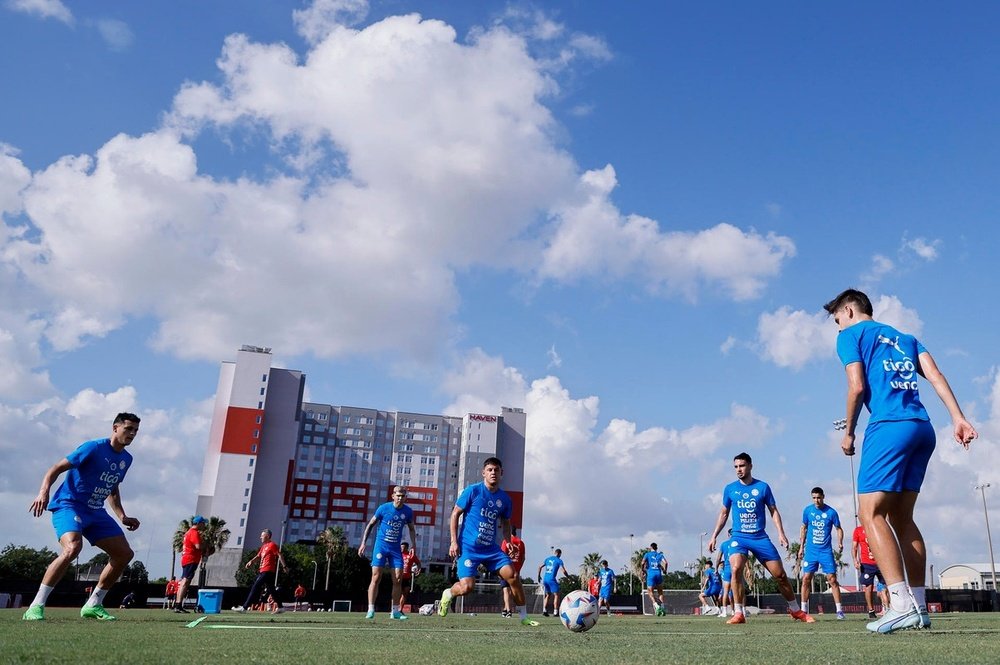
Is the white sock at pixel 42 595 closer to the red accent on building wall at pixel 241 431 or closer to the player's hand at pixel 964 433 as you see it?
the player's hand at pixel 964 433

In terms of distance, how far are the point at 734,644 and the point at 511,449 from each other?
12510 cm

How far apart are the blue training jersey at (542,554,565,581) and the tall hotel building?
278ft

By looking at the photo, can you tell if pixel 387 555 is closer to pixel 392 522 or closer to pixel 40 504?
pixel 392 522

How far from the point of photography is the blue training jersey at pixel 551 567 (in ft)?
78.6

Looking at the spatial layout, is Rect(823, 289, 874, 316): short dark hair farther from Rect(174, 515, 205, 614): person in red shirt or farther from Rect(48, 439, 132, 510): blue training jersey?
Rect(174, 515, 205, 614): person in red shirt

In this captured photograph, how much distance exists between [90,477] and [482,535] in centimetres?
455

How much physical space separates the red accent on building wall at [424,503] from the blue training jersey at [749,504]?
370 ft

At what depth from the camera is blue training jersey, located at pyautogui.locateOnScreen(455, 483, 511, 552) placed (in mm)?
9234

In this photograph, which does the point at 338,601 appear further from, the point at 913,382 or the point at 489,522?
the point at 913,382

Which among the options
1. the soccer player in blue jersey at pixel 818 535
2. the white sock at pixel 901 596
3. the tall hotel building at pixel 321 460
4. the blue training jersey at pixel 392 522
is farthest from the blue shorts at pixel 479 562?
the tall hotel building at pixel 321 460

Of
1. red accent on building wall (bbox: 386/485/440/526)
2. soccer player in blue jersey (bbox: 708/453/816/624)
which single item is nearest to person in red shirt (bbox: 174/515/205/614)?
soccer player in blue jersey (bbox: 708/453/816/624)

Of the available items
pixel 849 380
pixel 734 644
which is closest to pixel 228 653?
pixel 734 644

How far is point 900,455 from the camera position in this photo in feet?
16.7

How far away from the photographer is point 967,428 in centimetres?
506
